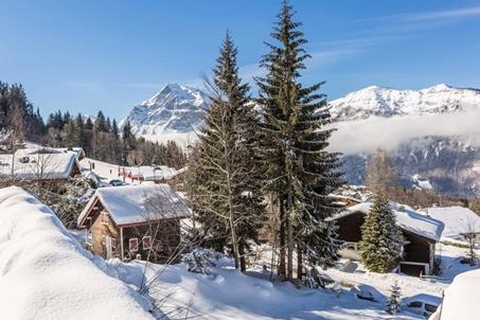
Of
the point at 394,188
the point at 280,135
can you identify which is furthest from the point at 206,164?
the point at 394,188

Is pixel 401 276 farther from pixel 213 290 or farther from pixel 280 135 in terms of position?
pixel 213 290

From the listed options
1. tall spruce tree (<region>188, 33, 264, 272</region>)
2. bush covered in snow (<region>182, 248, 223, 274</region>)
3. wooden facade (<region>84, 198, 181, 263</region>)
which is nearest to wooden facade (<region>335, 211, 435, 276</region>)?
tall spruce tree (<region>188, 33, 264, 272</region>)

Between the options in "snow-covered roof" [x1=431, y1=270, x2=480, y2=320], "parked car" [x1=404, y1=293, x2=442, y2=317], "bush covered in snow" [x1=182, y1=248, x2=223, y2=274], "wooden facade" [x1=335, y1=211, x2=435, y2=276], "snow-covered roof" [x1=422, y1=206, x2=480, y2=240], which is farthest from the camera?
"snow-covered roof" [x1=422, y1=206, x2=480, y2=240]

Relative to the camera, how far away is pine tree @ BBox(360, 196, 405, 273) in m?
32.6

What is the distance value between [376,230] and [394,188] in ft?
226

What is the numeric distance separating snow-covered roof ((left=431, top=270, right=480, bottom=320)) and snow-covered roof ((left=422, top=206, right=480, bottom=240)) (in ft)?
185

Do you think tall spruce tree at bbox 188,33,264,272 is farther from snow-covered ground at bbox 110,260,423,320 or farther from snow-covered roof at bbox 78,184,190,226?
snow-covered ground at bbox 110,260,423,320

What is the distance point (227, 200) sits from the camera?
20078 millimetres

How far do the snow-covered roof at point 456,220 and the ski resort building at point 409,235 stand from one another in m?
20.8

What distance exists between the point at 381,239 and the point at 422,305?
11761 millimetres

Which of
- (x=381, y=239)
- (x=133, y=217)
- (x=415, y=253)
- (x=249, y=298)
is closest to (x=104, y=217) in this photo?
(x=133, y=217)

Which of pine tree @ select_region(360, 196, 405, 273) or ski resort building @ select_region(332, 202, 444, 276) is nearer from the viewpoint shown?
pine tree @ select_region(360, 196, 405, 273)

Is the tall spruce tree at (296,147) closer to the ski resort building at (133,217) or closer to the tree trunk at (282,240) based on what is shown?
the tree trunk at (282,240)

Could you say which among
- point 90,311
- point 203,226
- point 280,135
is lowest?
point 203,226
